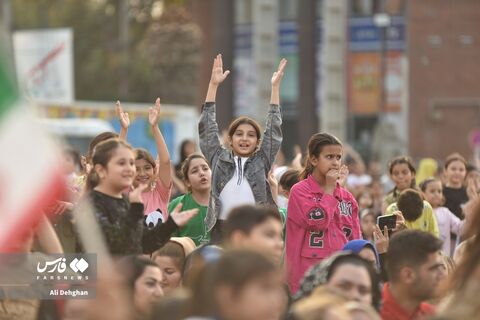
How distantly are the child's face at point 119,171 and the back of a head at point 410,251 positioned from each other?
5.28 feet

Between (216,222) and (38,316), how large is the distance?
365 cm

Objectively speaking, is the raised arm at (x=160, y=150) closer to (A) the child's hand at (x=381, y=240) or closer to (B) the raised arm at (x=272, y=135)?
(B) the raised arm at (x=272, y=135)

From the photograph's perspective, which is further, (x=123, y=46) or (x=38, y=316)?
(x=123, y=46)

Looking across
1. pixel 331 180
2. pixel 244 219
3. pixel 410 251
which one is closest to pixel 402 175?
pixel 331 180

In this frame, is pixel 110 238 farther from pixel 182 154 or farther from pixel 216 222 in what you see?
→ pixel 182 154

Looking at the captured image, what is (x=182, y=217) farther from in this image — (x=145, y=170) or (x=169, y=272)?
(x=145, y=170)

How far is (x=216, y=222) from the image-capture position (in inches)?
510

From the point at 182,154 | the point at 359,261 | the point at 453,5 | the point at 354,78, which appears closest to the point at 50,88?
the point at 354,78

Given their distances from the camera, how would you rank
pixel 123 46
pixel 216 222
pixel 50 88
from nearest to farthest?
pixel 216 222
pixel 50 88
pixel 123 46

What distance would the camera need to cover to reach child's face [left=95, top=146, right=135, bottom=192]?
9906 mm

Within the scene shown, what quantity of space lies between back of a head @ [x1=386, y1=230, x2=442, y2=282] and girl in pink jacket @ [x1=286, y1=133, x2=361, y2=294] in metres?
2.65

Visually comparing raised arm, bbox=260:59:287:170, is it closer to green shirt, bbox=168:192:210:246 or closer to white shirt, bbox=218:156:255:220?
white shirt, bbox=218:156:255:220

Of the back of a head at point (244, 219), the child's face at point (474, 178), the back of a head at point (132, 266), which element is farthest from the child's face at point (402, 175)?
the back of a head at point (244, 219)

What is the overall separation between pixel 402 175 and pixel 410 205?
4.89 ft
